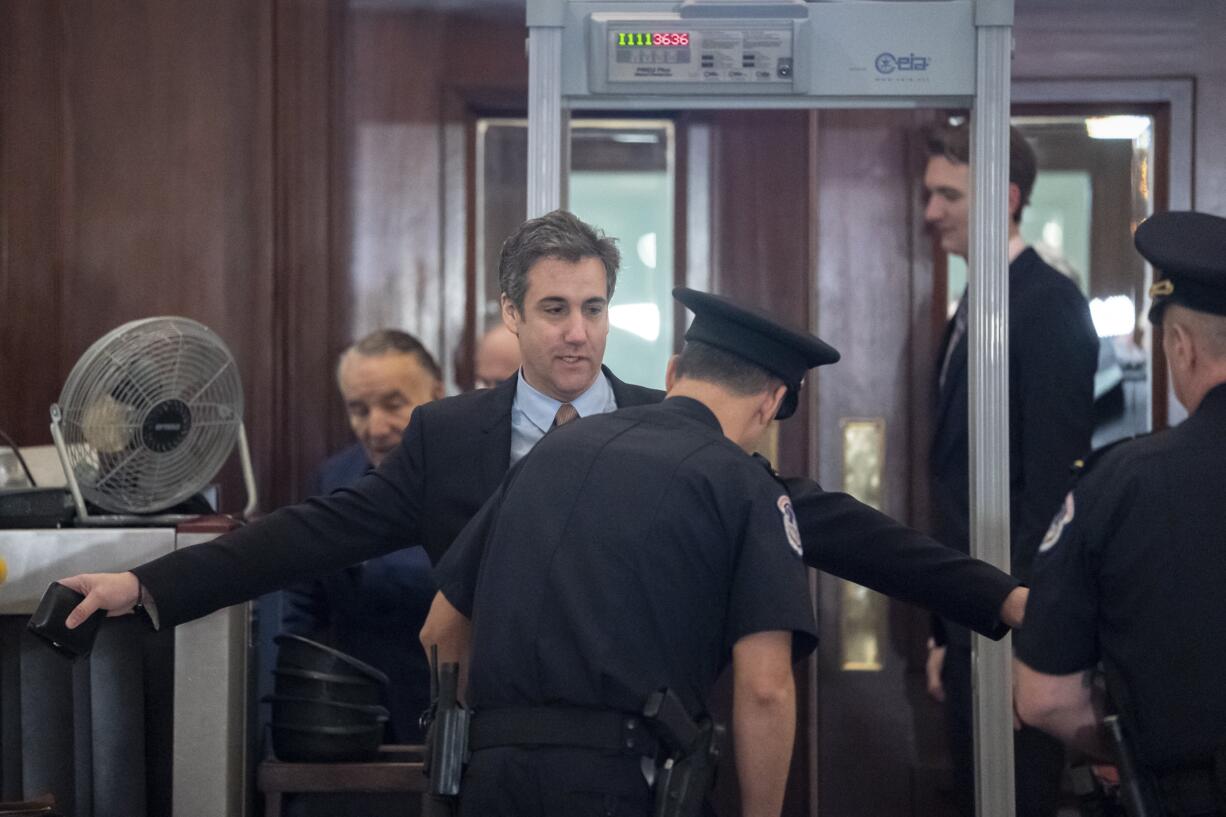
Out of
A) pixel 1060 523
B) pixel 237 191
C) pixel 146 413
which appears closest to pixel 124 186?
pixel 237 191

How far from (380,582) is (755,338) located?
1.37 metres

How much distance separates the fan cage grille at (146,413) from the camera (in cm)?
240

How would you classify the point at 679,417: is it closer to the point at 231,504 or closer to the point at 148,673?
the point at 148,673

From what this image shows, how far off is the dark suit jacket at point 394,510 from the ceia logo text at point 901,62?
733 mm

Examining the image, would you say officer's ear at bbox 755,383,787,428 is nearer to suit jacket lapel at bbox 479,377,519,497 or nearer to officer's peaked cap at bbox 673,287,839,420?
officer's peaked cap at bbox 673,287,839,420

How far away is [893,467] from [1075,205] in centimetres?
80

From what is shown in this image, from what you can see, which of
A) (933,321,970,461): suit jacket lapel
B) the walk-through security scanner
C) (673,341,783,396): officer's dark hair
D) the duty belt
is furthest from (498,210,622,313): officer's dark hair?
(933,321,970,461): suit jacket lapel

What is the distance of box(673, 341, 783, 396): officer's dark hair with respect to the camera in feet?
6.27

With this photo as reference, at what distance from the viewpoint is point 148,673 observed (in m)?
2.33

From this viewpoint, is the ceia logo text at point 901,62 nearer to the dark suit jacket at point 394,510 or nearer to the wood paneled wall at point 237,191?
the dark suit jacket at point 394,510

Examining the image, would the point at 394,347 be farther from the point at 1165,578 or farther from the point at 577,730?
the point at 1165,578

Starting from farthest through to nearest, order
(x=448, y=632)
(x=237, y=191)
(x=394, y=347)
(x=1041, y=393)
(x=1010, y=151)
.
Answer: (x=237, y=191) < (x=394, y=347) < (x=1010, y=151) < (x=1041, y=393) < (x=448, y=632)

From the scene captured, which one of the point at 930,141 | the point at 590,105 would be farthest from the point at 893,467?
the point at 590,105

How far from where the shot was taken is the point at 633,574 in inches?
70.3
